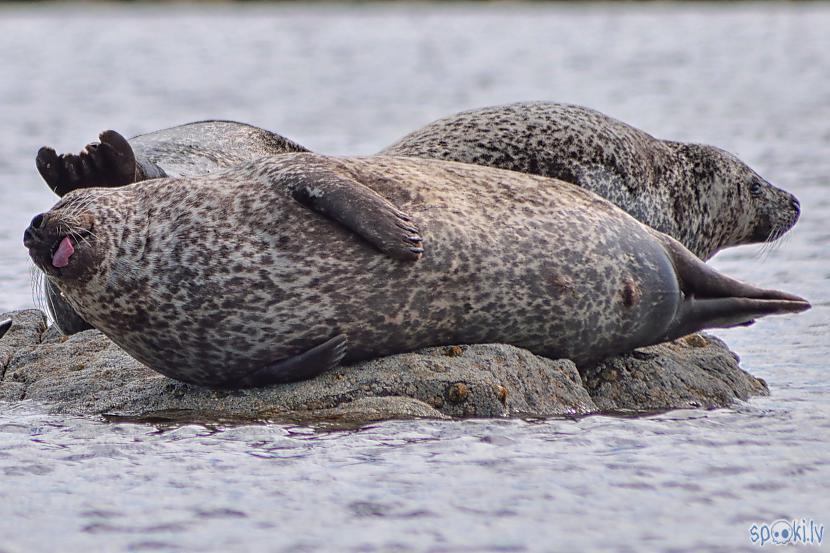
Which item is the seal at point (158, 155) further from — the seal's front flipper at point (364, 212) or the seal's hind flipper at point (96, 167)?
the seal's front flipper at point (364, 212)

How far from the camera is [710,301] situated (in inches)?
265

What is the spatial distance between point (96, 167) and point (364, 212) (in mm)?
1824

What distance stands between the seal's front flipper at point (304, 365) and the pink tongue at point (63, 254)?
0.83 meters

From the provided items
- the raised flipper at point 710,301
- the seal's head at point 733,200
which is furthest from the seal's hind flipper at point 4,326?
the seal's head at point 733,200

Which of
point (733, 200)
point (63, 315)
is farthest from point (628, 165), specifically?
point (63, 315)

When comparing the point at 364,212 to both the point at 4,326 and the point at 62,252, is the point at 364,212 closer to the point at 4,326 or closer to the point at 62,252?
the point at 62,252

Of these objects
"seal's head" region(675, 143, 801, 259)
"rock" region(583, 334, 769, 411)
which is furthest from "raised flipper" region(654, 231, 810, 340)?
"seal's head" region(675, 143, 801, 259)

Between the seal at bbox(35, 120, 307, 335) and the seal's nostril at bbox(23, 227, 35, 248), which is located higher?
the seal at bbox(35, 120, 307, 335)

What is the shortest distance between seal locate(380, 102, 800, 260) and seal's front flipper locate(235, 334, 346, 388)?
2085mm

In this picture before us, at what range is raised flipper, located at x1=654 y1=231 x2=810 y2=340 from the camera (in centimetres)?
669

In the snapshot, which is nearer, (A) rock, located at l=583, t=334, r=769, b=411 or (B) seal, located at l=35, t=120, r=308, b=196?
(A) rock, located at l=583, t=334, r=769, b=411

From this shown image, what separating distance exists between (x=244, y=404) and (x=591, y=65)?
24399 mm

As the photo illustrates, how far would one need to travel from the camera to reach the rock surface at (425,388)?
594cm

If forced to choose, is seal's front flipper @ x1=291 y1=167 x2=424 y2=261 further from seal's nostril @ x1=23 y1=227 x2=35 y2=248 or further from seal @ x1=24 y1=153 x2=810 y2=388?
seal's nostril @ x1=23 y1=227 x2=35 y2=248
